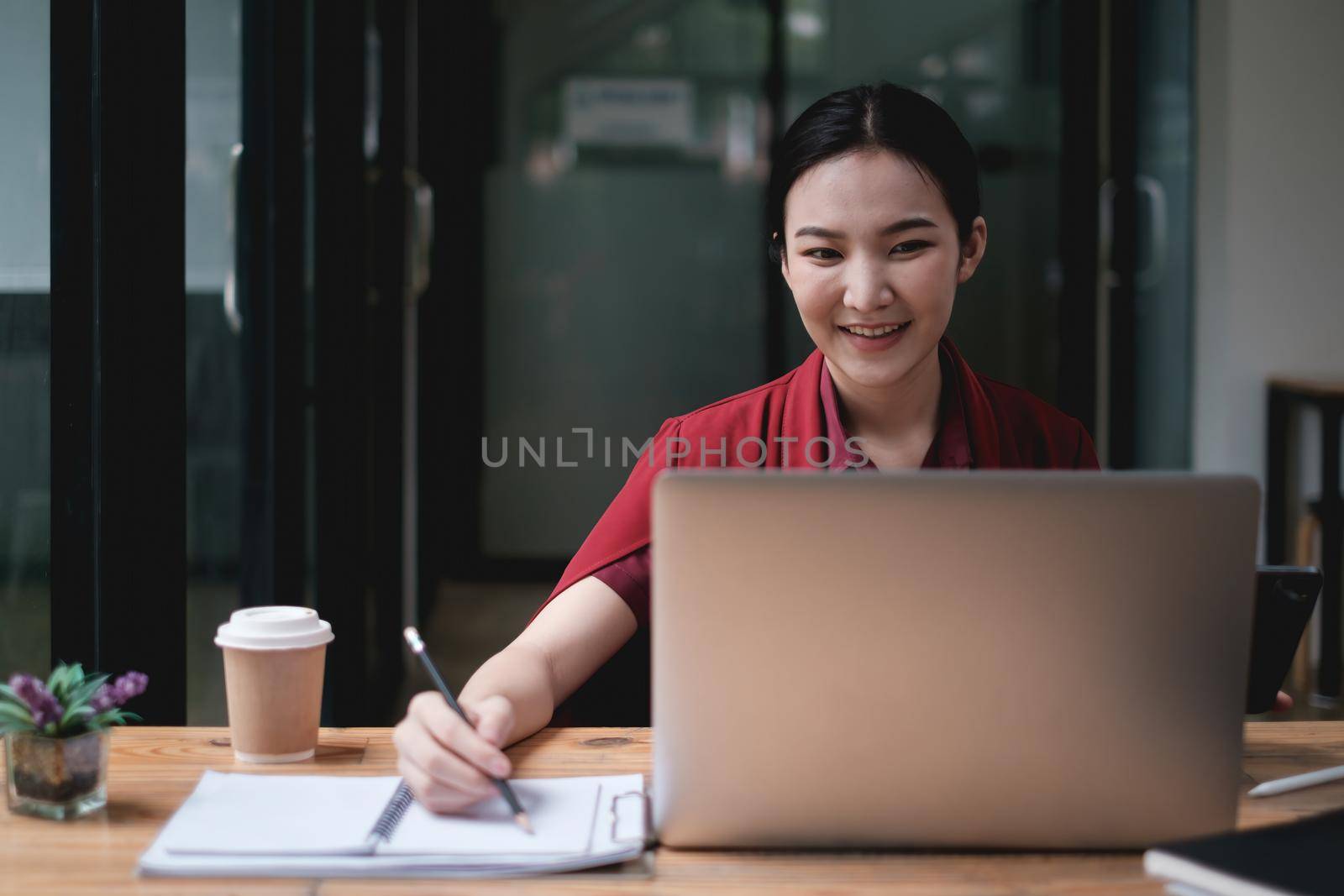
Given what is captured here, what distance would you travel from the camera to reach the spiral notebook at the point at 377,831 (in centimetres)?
75

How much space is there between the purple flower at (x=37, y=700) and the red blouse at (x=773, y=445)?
0.54m

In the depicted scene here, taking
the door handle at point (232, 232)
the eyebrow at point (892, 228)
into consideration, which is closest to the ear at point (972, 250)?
the eyebrow at point (892, 228)

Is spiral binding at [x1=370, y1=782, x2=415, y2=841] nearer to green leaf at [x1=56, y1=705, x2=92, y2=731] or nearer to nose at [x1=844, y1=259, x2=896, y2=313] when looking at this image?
green leaf at [x1=56, y1=705, x2=92, y2=731]

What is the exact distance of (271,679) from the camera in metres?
0.95

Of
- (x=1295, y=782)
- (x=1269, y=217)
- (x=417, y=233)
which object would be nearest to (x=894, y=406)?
(x=1295, y=782)

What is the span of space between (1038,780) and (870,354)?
67 cm

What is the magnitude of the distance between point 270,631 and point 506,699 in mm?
189

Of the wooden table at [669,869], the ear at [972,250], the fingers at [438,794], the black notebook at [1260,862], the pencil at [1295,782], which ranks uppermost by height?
the ear at [972,250]

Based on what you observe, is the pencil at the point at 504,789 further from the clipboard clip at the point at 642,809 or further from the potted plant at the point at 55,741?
the potted plant at the point at 55,741

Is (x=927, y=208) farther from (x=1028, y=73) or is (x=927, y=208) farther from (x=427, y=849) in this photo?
(x=1028, y=73)

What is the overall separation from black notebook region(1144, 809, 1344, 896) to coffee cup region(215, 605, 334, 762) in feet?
2.02

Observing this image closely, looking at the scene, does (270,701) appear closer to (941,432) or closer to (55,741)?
(55,741)

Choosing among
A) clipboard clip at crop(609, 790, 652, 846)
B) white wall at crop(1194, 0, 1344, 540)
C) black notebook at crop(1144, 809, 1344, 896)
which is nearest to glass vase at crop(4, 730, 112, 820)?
clipboard clip at crop(609, 790, 652, 846)

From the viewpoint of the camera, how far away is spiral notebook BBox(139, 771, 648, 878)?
0.75m
